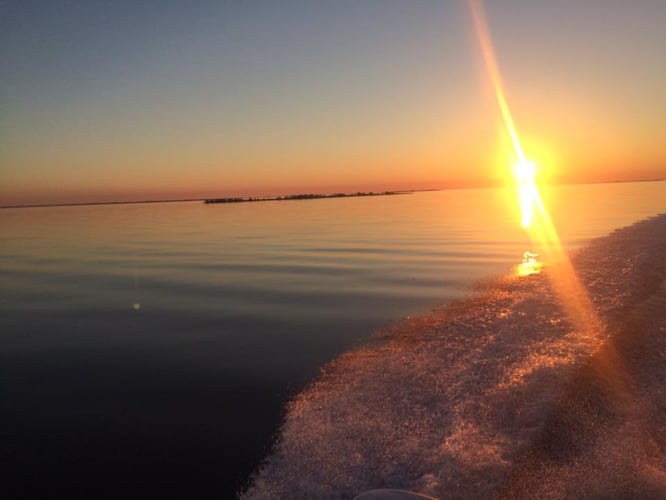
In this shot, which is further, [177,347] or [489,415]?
[177,347]

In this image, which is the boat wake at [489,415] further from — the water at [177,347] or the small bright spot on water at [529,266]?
the small bright spot on water at [529,266]

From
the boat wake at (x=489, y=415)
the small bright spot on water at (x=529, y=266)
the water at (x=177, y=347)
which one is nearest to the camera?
the boat wake at (x=489, y=415)

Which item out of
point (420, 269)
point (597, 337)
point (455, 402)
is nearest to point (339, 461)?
point (455, 402)

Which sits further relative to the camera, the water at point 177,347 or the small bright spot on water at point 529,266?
the small bright spot on water at point 529,266

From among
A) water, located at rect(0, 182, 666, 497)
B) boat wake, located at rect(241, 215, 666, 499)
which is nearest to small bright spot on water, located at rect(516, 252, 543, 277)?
water, located at rect(0, 182, 666, 497)

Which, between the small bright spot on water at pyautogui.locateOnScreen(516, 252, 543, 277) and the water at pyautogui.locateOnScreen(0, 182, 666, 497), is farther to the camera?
the small bright spot on water at pyautogui.locateOnScreen(516, 252, 543, 277)

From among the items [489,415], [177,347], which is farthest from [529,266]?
[177,347]

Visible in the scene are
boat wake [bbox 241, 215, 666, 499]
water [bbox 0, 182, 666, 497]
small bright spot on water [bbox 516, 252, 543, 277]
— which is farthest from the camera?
small bright spot on water [bbox 516, 252, 543, 277]

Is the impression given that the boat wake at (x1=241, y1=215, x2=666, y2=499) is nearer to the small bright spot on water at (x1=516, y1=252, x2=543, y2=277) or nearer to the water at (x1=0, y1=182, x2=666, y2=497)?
the water at (x1=0, y1=182, x2=666, y2=497)

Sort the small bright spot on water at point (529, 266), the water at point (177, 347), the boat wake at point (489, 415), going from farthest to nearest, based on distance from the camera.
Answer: the small bright spot on water at point (529, 266) → the water at point (177, 347) → the boat wake at point (489, 415)

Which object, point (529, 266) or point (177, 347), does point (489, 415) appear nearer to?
point (177, 347)

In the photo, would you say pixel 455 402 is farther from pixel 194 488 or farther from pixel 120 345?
pixel 120 345

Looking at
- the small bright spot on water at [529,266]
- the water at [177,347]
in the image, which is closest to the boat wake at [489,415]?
the water at [177,347]

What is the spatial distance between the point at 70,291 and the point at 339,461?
577 inches
